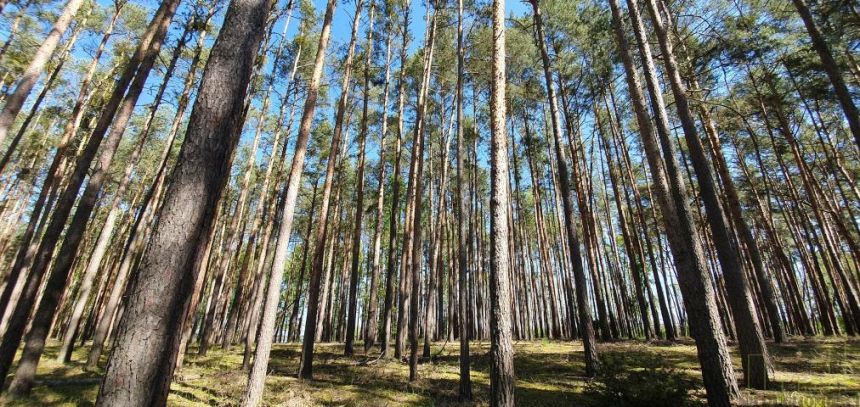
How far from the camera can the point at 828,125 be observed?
528 inches

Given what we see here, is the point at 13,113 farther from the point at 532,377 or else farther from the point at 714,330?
Answer: the point at 714,330

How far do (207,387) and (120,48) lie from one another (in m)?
16.1

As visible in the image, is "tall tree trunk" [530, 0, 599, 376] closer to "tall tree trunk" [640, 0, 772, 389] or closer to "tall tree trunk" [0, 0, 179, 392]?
"tall tree trunk" [640, 0, 772, 389]

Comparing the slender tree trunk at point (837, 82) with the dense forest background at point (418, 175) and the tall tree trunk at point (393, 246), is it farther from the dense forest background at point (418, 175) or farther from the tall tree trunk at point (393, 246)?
the tall tree trunk at point (393, 246)

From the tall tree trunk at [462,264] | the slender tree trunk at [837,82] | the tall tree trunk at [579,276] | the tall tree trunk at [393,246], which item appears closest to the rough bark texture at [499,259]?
the tall tree trunk at [462,264]

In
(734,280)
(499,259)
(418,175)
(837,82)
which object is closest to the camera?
(499,259)

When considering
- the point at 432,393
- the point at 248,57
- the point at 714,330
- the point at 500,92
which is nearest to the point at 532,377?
the point at 432,393

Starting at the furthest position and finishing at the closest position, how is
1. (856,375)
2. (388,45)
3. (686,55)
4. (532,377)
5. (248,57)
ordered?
(388,45)
(686,55)
(532,377)
(856,375)
(248,57)

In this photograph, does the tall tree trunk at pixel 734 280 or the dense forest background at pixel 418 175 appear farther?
the tall tree trunk at pixel 734 280

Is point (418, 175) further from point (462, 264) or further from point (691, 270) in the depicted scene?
point (691, 270)

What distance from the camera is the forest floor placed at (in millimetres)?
5246

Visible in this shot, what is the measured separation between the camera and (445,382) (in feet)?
24.4

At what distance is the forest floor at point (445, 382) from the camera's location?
5246 mm

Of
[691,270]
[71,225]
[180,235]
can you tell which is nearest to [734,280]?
[691,270]
